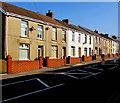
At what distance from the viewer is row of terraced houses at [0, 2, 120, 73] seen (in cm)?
1532

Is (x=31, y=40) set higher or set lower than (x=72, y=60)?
higher

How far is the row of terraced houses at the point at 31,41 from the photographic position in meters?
15.3

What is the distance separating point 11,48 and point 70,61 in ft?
35.0

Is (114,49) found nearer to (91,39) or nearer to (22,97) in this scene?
(91,39)

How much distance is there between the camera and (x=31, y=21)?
18.3 m

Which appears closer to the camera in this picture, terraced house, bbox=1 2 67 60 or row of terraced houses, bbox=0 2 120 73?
row of terraced houses, bbox=0 2 120 73

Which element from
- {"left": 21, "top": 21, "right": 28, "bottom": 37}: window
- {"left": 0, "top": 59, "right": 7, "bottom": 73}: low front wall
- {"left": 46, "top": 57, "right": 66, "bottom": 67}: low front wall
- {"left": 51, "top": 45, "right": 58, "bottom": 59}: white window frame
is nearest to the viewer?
{"left": 0, "top": 59, "right": 7, "bottom": 73}: low front wall

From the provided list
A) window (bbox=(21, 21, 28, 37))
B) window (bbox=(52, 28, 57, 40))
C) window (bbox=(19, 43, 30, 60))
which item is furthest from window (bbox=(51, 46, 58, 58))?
window (bbox=(21, 21, 28, 37))

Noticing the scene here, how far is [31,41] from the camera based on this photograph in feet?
59.6

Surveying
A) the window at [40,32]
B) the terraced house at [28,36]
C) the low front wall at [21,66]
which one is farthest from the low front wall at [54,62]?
the window at [40,32]

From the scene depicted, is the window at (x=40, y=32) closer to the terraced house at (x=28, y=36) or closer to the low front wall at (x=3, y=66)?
Result: the terraced house at (x=28, y=36)

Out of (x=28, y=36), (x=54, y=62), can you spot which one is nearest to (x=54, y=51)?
(x=54, y=62)

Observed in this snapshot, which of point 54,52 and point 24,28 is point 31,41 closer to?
point 24,28

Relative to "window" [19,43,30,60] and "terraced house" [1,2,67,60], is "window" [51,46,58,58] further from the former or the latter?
"window" [19,43,30,60]
